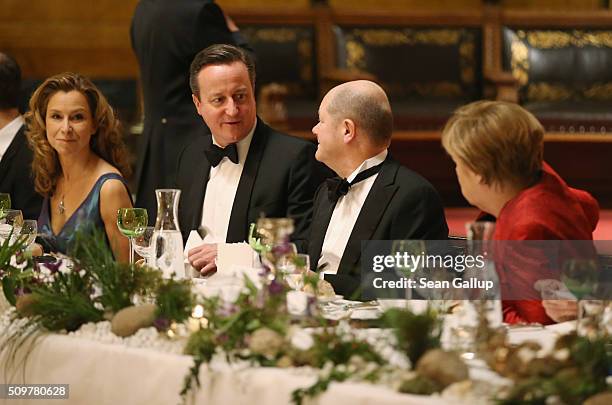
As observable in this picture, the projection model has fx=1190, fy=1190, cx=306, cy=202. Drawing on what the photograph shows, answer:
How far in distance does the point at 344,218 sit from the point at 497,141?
38.1 inches

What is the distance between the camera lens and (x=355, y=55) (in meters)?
7.84

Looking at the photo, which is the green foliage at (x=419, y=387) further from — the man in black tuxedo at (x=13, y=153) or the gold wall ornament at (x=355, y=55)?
the gold wall ornament at (x=355, y=55)

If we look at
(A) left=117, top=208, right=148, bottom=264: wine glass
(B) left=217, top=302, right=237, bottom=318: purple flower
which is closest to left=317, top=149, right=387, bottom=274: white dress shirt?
(A) left=117, top=208, right=148, bottom=264: wine glass

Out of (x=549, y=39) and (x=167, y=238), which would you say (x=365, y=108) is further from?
(x=549, y=39)

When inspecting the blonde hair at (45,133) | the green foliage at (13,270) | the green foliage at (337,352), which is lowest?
the green foliage at (337,352)

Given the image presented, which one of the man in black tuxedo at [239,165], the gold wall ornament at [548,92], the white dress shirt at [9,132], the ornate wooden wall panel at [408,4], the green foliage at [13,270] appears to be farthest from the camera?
the ornate wooden wall panel at [408,4]

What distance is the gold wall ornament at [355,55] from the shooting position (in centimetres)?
781

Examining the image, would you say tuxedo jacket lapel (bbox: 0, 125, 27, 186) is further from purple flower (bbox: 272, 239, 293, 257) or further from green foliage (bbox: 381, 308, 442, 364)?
green foliage (bbox: 381, 308, 442, 364)

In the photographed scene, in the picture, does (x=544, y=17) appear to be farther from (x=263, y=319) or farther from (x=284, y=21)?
(x=263, y=319)

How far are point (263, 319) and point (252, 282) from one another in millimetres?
138

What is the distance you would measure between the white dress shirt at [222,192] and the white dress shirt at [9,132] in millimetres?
1310

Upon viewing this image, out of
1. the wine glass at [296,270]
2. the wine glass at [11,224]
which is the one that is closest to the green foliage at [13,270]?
the wine glass at [11,224]

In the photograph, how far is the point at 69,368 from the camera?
2.57m

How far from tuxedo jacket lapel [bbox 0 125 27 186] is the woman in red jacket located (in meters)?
2.68
